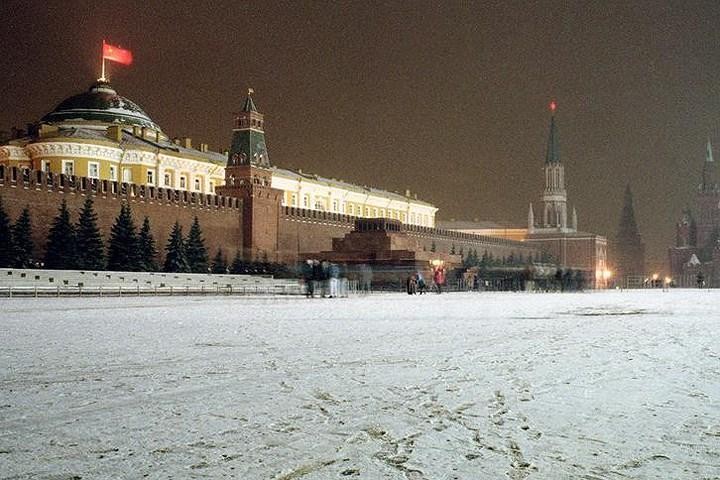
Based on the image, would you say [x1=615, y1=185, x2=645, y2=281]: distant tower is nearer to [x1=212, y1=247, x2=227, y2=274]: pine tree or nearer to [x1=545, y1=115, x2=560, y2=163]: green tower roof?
[x1=545, y1=115, x2=560, y2=163]: green tower roof

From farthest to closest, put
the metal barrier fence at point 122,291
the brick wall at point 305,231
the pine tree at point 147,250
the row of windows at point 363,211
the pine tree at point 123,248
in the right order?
the row of windows at point 363,211
the brick wall at point 305,231
the pine tree at point 147,250
the pine tree at point 123,248
the metal barrier fence at point 122,291

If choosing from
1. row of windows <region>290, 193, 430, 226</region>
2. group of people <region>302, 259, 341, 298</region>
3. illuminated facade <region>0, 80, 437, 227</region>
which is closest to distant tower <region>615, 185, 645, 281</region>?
row of windows <region>290, 193, 430, 226</region>

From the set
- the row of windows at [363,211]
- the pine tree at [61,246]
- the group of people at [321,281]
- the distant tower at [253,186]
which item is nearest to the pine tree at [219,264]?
the distant tower at [253,186]

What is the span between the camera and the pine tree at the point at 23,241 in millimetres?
28922

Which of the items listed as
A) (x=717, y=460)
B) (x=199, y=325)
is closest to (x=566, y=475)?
(x=717, y=460)

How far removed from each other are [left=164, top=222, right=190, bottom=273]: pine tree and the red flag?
72.1ft

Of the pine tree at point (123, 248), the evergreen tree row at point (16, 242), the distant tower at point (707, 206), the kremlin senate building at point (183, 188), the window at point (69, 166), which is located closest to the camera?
the evergreen tree row at point (16, 242)

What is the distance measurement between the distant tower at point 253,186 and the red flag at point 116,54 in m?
13.1

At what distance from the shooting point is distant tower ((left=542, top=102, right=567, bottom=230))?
3792 inches

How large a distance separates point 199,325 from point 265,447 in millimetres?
7007

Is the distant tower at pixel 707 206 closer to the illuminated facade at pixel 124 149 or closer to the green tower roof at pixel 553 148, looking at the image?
the green tower roof at pixel 553 148

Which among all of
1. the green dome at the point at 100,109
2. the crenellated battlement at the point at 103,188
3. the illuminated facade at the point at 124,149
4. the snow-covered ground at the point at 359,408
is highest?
the green dome at the point at 100,109

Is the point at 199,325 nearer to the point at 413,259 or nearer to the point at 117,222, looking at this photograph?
the point at 117,222

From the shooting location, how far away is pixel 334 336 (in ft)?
27.4
